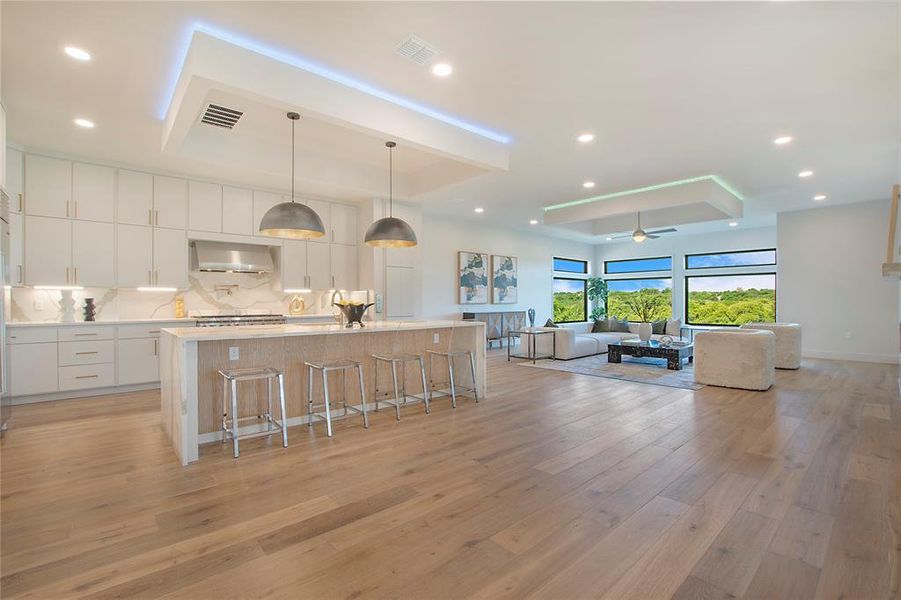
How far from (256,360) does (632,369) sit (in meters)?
5.69

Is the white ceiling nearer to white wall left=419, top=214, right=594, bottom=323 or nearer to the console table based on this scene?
white wall left=419, top=214, right=594, bottom=323

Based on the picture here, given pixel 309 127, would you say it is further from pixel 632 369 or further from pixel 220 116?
pixel 632 369

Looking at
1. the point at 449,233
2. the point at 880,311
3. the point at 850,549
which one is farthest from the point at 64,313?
the point at 880,311

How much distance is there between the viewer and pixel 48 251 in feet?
16.4

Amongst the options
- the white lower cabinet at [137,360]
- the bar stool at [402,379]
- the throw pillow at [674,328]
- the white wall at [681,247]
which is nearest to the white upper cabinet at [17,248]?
the white lower cabinet at [137,360]

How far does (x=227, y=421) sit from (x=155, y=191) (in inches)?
146

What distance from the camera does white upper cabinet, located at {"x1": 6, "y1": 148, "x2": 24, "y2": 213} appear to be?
4.71 m

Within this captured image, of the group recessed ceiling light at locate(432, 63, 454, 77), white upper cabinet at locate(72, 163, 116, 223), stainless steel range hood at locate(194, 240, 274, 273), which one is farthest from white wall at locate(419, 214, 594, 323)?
white upper cabinet at locate(72, 163, 116, 223)

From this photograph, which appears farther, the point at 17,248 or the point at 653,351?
the point at 653,351

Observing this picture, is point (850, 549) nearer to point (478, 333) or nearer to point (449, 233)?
point (478, 333)

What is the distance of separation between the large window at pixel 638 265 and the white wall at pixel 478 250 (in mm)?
1201

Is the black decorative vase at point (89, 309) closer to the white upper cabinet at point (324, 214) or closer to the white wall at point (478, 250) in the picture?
the white upper cabinet at point (324, 214)

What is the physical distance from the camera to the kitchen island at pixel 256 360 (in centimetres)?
321

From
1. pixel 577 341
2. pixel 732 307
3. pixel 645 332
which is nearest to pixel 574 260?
pixel 732 307
